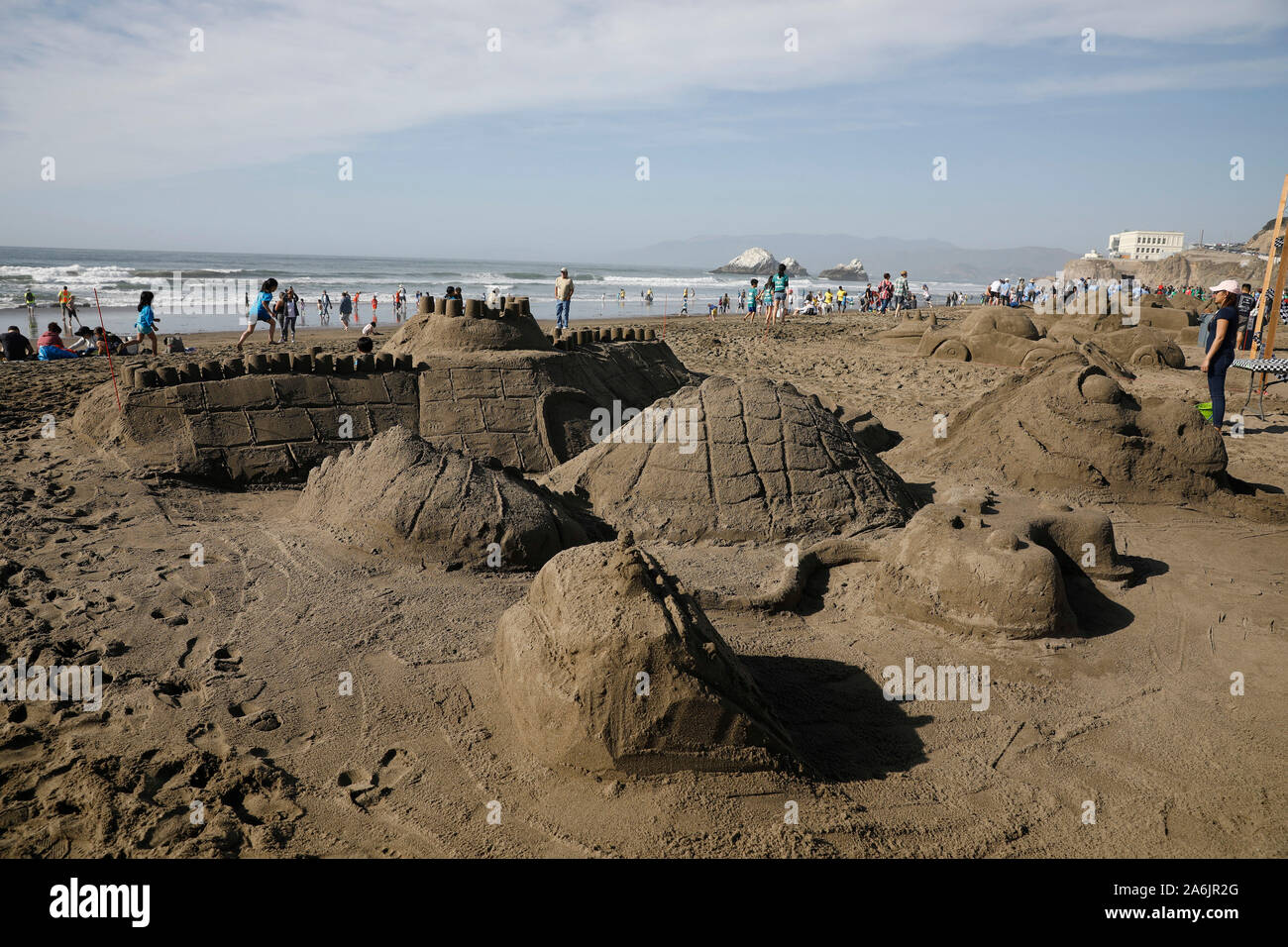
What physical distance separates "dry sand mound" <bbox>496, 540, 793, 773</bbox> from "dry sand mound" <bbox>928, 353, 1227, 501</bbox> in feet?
16.1

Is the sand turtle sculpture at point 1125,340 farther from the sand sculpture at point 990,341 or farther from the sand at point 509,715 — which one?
the sand at point 509,715

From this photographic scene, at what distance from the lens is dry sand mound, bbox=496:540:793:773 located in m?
2.99

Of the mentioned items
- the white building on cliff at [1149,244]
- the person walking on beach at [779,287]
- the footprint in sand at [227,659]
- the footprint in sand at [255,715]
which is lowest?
the footprint in sand at [255,715]

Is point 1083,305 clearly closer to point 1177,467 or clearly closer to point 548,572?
point 1177,467

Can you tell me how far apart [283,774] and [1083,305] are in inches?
750

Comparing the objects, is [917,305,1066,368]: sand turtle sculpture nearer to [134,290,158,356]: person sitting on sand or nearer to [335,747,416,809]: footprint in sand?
[335,747,416,809]: footprint in sand

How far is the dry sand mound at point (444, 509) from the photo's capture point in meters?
5.00

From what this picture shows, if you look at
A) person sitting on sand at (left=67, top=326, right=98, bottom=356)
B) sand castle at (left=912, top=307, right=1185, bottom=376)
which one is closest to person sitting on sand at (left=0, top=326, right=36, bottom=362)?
person sitting on sand at (left=67, top=326, right=98, bottom=356)

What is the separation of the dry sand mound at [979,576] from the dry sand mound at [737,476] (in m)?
0.94

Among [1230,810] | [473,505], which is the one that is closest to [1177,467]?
[1230,810]

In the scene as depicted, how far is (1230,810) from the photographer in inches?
126

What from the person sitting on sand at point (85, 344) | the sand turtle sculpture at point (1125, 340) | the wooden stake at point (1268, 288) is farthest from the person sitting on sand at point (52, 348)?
the wooden stake at point (1268, 288)

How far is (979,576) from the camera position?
444cm

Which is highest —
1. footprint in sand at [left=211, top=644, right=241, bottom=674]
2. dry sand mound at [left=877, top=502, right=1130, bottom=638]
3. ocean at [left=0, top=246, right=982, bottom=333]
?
ocean at [left=0, top=246, right=982, bottom=333]
